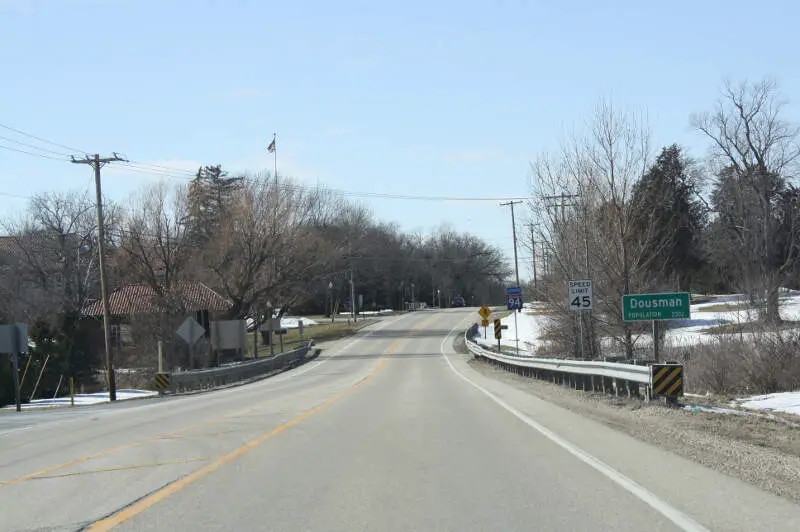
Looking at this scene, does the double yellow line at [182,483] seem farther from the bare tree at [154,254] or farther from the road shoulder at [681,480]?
the bare tree at [154,254]

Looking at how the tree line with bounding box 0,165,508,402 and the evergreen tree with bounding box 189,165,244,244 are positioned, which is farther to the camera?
the evergreen tree with bounding box 189,165,244,244

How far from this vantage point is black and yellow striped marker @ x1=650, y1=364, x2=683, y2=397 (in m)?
17.4

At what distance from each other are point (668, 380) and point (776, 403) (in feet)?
9.69

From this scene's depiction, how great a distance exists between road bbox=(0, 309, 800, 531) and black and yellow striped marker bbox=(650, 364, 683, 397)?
7.42 ft

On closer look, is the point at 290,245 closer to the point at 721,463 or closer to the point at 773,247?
the point at 773,247

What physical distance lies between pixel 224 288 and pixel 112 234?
28.7 ft

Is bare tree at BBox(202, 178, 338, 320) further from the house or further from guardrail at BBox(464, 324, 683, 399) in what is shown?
guardrail at BBox(464, 324, 683, 399)

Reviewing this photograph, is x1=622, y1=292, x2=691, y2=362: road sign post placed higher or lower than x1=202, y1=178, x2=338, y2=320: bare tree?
lower

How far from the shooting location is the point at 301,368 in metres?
51.4

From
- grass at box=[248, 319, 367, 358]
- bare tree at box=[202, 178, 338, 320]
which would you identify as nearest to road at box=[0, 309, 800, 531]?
bare tree at box=[202, 178, 338, 320]

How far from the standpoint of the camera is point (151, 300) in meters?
53.0

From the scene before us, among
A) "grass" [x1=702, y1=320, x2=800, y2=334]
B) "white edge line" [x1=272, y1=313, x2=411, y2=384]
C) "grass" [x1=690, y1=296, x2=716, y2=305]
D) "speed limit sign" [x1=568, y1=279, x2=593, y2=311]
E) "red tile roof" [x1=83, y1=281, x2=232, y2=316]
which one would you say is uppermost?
"red tile roof" [x1=83, y1=281, x2=232, y2=316]

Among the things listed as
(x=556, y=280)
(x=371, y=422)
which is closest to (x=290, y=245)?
(x=556, y=280)

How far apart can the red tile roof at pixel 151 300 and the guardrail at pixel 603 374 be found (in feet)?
82.7
